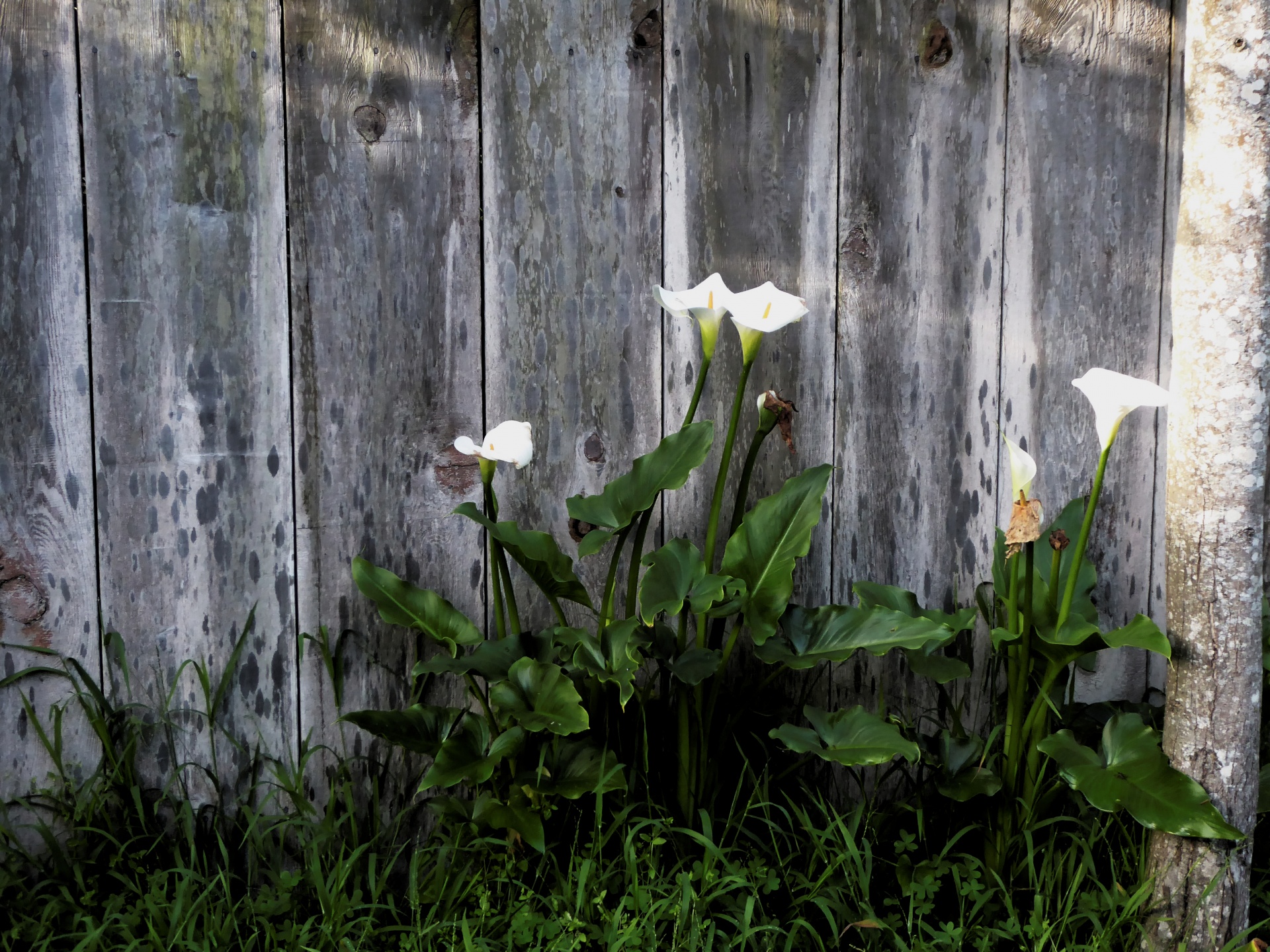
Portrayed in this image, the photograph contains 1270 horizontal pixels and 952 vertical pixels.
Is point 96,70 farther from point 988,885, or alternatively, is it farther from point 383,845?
point 988,885

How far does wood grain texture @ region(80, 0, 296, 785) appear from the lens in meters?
1.19

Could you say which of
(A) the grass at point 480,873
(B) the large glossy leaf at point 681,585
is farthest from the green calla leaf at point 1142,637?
(B) the large glossy leaf at point 681,585

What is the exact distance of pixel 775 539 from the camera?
124 cm

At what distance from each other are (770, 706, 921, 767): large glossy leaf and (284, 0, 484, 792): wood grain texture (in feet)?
1.61

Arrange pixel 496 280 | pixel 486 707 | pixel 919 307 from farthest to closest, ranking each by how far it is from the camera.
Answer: pixel 919 307 < pixel 496 280 < pixel 486 707

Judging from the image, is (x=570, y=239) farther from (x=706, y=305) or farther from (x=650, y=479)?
(x=650, y=479)

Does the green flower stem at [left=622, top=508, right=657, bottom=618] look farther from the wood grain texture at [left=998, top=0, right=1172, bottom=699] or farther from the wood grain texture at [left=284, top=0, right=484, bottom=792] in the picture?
the wood grain texture at [left=998, top=0, right=1172, bottom=699]

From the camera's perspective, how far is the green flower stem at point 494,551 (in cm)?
120

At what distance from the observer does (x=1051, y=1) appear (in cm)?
141

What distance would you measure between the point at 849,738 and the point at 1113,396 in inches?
19.9

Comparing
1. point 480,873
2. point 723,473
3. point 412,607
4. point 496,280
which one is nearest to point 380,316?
point 496,280

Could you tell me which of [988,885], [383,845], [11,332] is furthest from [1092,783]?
[11,332]

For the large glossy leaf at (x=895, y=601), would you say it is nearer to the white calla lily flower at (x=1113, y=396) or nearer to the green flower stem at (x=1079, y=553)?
the green flower stem at (x=1079, y=553)

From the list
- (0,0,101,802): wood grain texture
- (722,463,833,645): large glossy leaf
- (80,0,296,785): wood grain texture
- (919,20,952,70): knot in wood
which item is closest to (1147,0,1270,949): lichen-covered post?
(919,20,952,70): knot in wood
